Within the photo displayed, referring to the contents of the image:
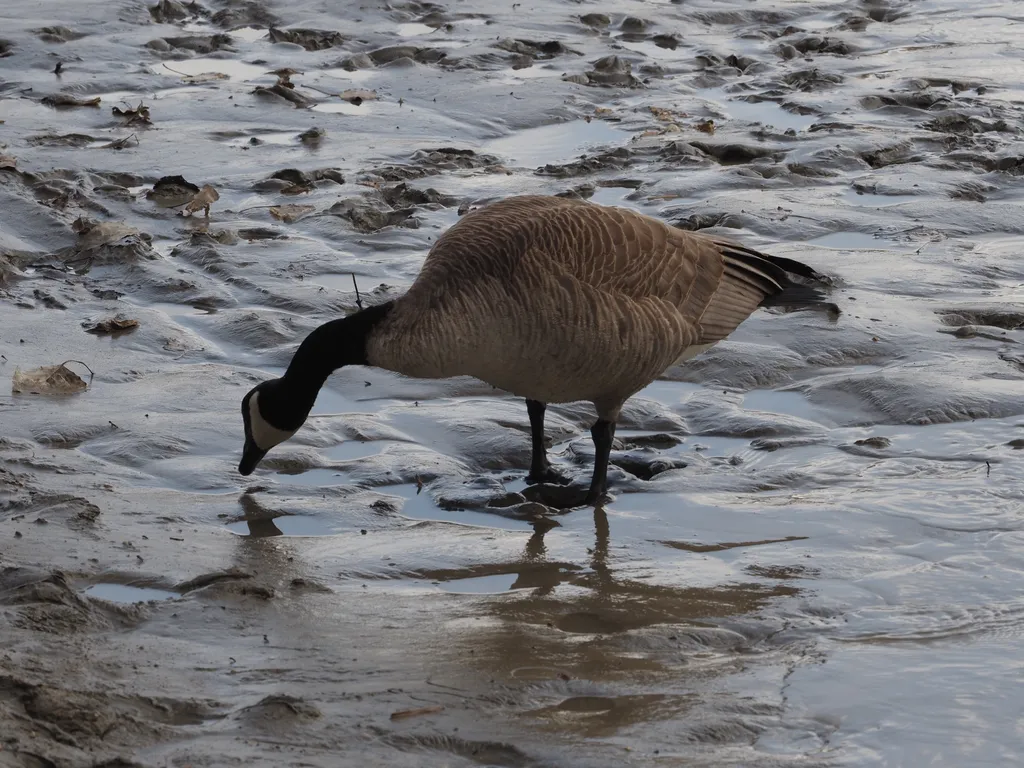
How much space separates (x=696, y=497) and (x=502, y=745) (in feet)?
7.61

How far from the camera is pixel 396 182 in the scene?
9.66 m

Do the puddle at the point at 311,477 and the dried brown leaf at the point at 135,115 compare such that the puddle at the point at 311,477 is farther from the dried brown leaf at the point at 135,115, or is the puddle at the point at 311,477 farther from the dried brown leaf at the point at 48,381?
the dried brown leaf at the point at 135,115

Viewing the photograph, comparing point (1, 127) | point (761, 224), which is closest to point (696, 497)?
point (761, 224)

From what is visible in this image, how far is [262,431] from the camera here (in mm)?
5578

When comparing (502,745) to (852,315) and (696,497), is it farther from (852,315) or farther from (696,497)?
(852,315)

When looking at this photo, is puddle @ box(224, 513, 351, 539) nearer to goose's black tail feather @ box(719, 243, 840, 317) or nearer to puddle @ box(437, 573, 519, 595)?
puddle @ box(437, 573, 519, 595)

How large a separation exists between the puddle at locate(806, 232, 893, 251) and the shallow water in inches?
1.7

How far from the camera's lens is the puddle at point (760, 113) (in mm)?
11442

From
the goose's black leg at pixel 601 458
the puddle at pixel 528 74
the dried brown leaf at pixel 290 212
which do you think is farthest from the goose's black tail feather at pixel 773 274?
the puddle at pixel 528 74

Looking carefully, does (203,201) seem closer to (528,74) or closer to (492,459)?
(492,459)

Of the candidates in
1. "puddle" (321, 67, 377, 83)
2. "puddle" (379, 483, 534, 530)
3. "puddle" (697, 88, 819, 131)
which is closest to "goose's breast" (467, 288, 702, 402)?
"puddle" (379, 483, 534, 530)

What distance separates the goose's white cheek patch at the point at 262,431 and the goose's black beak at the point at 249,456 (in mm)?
17

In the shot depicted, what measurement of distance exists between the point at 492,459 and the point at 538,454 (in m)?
0.27

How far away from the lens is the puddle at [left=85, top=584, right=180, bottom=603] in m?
4.46
